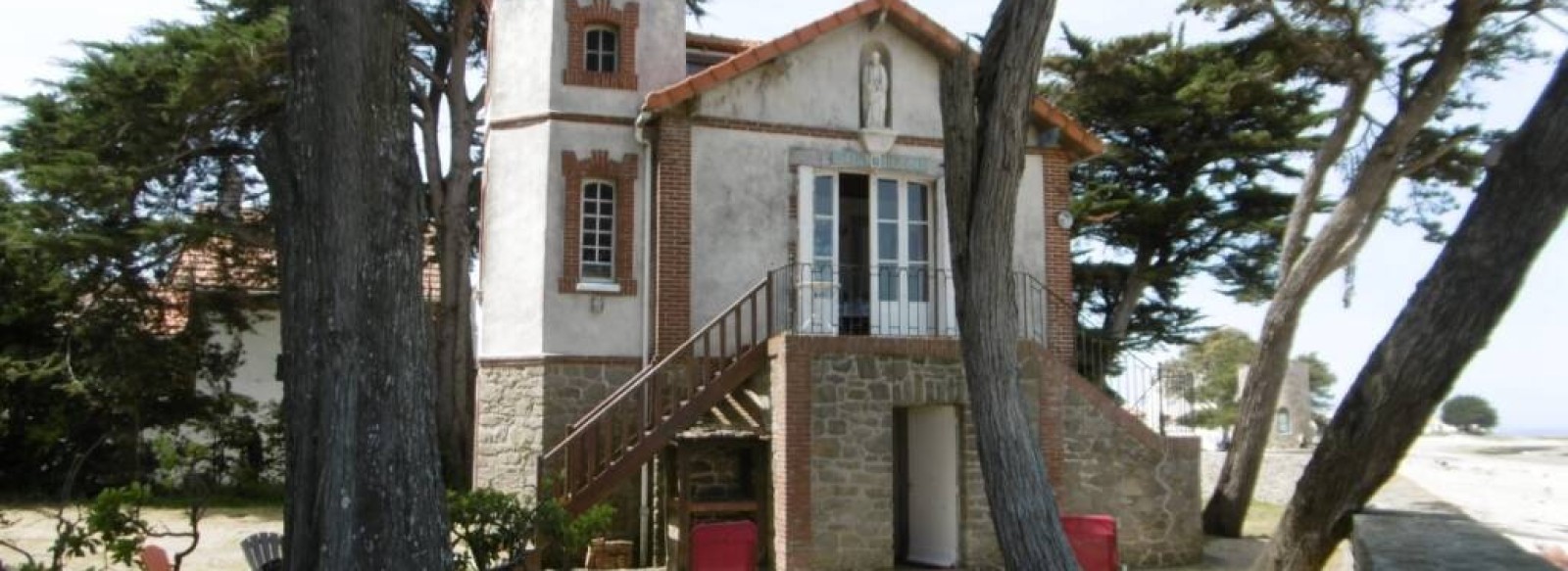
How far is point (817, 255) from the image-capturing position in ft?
50.2

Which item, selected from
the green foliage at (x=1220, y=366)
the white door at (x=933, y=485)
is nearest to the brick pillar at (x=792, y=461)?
the white door at (x=933, y=485)

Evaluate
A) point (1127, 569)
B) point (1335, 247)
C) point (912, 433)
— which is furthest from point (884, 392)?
point (1335, 247)

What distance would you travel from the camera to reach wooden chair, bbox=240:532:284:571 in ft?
33.3

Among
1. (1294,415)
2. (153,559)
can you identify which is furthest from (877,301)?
(1294,415)

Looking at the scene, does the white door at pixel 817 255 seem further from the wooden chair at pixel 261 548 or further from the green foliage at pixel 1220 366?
the green foliage at pixel 1220 366

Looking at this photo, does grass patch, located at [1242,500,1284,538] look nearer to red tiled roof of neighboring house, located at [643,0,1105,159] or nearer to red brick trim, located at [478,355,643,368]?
red tiled roof of neighboring house, located at [643,0,1105,159]

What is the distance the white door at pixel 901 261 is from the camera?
1522 cm

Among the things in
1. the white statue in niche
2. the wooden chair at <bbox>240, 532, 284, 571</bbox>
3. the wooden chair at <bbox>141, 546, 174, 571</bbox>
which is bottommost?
the wooden chair at <bbox>240, 532, 284, 571</bbox>

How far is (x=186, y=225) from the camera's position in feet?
64.2

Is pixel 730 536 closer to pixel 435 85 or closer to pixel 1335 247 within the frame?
pixel 1335 247

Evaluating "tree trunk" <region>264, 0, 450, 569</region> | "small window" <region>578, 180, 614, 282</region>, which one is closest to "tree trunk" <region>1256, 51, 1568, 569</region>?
"tree trunk" <region>264, 0, 450, 569</region>

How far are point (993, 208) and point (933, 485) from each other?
6.86m

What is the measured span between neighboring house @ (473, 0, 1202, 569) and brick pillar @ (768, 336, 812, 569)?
32mm

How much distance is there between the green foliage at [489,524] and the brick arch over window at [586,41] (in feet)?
23.6
